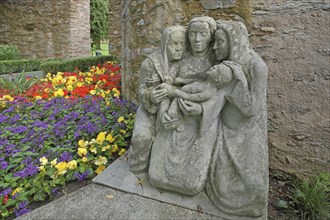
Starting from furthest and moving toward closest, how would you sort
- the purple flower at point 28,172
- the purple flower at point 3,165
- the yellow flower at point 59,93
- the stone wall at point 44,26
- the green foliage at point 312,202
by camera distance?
the stone wall at point 44,26 < the yellow flower at point 59,93 < the purple flower at point 3,165 < the purple flower at point 28,172 < the green foliage at point 312,202

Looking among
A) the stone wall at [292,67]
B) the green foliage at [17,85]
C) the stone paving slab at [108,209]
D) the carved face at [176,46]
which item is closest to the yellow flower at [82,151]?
the stone paving slab at [108,209]

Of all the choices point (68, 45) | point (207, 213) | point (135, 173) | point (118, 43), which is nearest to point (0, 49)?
point (68, 45)

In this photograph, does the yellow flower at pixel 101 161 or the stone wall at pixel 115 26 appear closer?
the yellow flower at pixel 101 161

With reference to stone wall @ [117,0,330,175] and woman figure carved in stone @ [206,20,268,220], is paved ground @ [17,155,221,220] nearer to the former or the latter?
woman figure carved in stone @ [206,20,268,220]

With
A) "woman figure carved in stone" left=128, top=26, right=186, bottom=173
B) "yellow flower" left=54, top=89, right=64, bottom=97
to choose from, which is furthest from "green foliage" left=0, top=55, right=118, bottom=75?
"woman figure carved in stone" left=128, top=26, right=186, bottom=173

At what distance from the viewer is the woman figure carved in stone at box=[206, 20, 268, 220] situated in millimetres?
1744

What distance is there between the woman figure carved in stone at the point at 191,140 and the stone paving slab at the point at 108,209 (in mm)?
166

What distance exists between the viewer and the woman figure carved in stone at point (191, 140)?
1.87 m

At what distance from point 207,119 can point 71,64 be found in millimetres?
6460

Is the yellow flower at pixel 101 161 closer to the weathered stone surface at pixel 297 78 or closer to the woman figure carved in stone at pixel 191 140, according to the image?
the woman figure carved in stone at pixel 191 140

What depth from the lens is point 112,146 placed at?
2604 mm

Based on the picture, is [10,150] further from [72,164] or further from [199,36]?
[199,36]

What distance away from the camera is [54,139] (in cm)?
279

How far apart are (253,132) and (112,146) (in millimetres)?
1499
